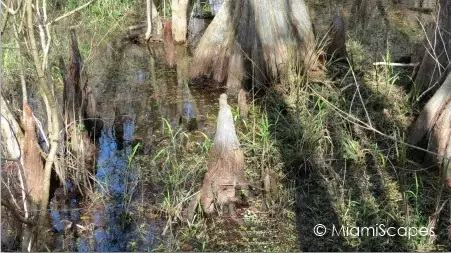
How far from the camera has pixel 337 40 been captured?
721 centimetres

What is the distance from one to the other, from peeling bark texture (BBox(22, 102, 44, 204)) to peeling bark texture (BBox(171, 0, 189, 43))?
14.8 feet

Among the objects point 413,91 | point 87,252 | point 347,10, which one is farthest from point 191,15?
point 87,252

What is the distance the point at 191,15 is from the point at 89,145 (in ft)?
16.2

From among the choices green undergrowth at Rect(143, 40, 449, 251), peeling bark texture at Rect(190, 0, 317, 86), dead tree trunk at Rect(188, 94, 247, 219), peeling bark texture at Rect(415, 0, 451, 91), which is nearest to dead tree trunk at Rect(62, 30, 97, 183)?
green undergrowth at Rect(143, 40, 449, 251)

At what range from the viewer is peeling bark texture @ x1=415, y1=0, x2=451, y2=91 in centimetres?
571

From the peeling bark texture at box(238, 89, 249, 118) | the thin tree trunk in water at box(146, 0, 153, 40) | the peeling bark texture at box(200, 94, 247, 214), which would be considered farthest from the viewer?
the thin tree trunk in water at box(146, 0, 153, 40)

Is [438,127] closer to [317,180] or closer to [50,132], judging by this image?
[317,180]

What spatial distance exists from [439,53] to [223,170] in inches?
101


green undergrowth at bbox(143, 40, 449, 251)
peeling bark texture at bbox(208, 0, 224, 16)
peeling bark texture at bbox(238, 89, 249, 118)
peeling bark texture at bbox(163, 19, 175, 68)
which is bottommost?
green undergrowth at bbox(143, 40, 449, 251)

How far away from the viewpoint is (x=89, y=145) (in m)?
5.36

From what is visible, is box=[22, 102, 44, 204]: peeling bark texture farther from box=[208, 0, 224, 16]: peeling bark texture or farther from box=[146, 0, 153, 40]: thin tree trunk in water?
box=[208, 0, 224, 16]: peeling bark texture

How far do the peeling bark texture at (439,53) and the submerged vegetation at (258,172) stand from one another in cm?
19

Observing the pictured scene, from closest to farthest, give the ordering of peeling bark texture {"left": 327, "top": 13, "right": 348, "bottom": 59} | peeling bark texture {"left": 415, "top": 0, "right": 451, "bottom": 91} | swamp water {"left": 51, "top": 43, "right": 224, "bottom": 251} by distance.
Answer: swamp water {"left": 51, "top": 43, "right": 224, "bottom": 251} → peeling bark texture {"left": 415, "top": 0, "right": 451, "bottom": 91} → peeling bark texture {"left": 327, "top": 13, "right": 348, "bottom": 59}

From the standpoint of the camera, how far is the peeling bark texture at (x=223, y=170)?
4461mm
